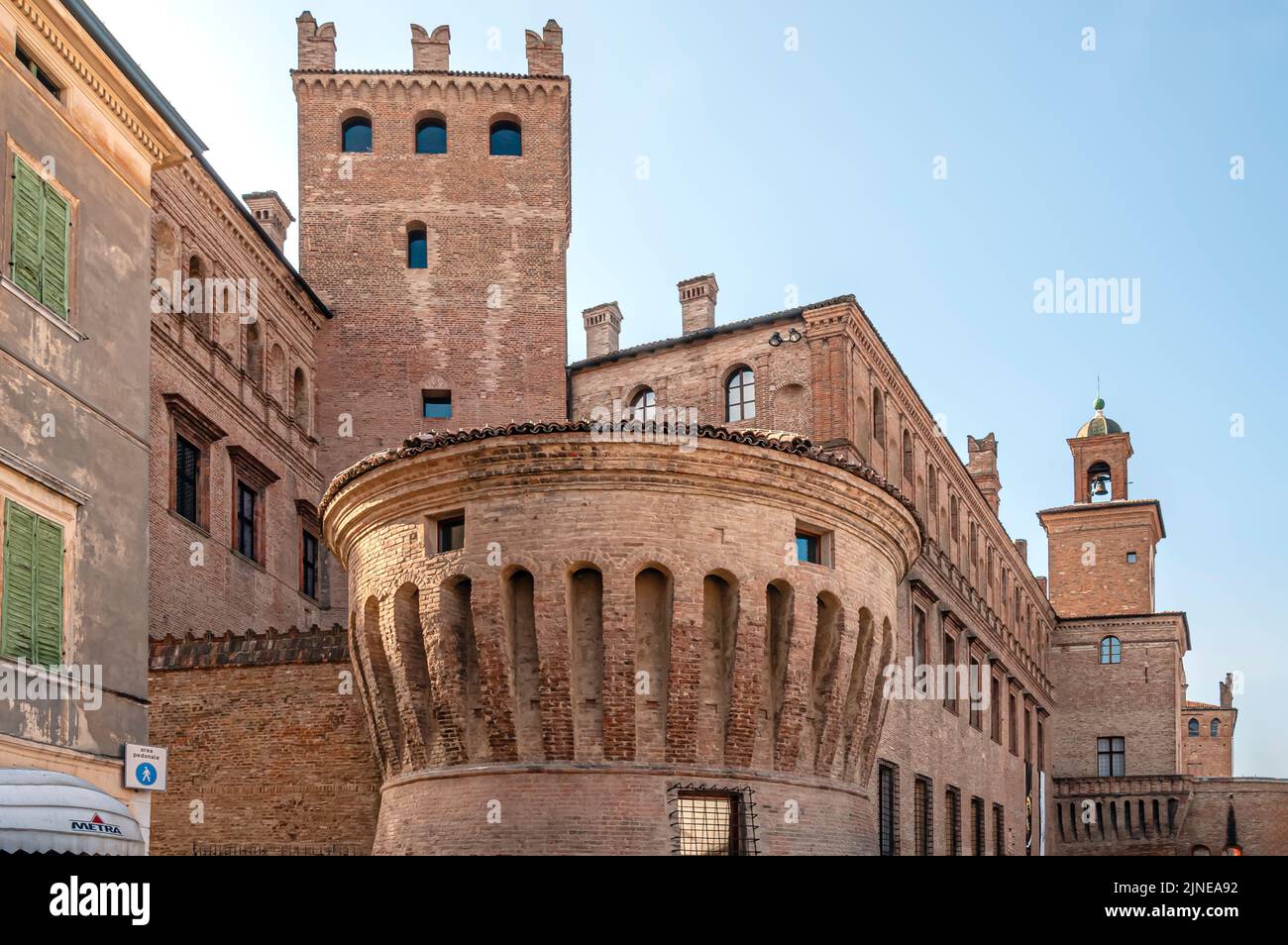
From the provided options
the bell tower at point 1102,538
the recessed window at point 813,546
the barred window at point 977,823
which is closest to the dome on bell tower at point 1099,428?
the bell tower at point 1102,538

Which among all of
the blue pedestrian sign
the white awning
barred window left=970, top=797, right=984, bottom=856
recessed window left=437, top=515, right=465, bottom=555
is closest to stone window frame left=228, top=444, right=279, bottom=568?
recessed window left=437, top=515, right=465, bottom=555

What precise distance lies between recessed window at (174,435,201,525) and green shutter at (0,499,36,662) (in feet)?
48.9

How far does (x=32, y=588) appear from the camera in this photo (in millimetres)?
16125

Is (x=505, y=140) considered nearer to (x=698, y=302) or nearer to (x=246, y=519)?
(x=698, y=302)

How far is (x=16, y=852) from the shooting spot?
13680 millimetres

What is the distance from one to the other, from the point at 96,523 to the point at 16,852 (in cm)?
467

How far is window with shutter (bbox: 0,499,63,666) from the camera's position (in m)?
15.8

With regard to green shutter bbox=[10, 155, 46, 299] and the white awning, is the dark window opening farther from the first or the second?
green shutter bbox=[10, 155, 46, 299]

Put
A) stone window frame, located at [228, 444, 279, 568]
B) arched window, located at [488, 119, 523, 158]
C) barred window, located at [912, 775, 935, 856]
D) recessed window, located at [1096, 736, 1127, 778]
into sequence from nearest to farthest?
stone window frame, located at [228, 444, 279, 568], barred window, located at [912, 775, 935, 856], arched window, located at [488, 119, 523, 158], recessed window, located at [1096, 736, 1127, 778]

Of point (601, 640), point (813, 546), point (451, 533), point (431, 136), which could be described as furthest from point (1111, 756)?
point (451, 533)

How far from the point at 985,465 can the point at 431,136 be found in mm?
22798

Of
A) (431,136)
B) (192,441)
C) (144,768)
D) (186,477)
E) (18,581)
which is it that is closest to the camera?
(18,581)

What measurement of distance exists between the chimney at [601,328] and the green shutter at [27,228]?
29567 millimetres
